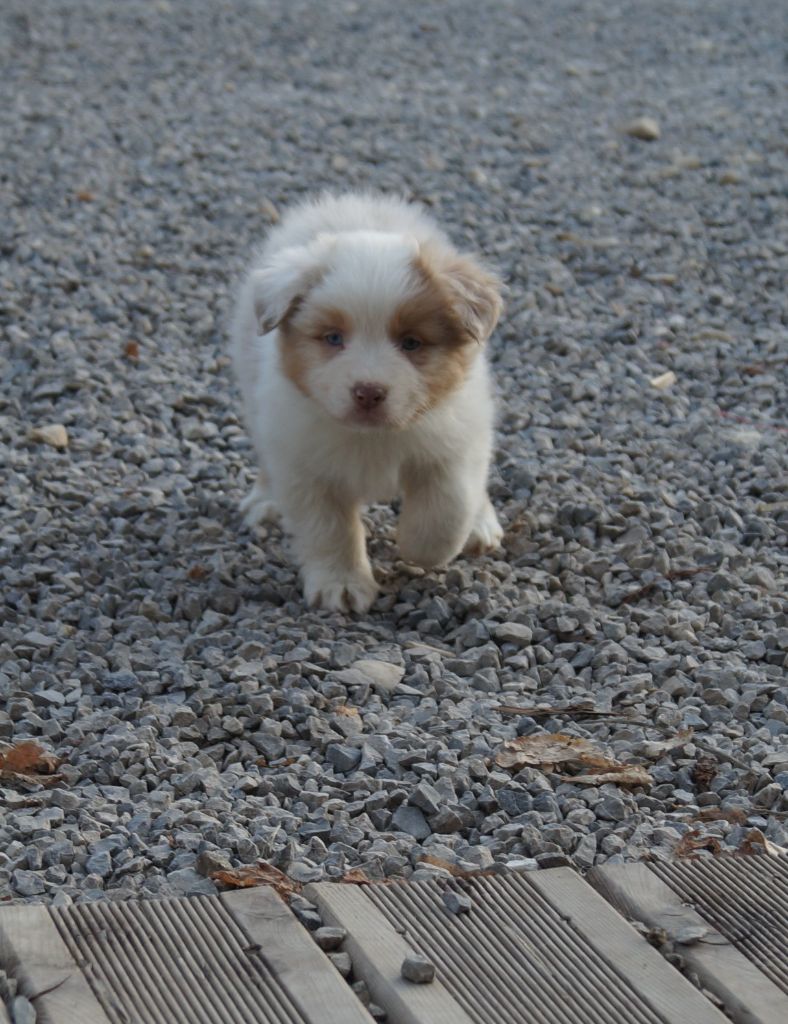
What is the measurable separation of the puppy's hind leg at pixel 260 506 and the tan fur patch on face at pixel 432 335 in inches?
37.3

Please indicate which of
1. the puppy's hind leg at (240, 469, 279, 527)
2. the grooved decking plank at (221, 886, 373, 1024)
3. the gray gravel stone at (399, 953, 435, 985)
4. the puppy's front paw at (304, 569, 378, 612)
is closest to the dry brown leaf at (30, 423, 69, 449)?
the puppy's hind leg at (240, 469, 279, 527)

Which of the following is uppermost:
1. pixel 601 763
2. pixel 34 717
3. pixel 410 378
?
pixel 410 378

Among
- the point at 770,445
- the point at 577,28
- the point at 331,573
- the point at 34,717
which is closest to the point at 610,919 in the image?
the point at 34,717

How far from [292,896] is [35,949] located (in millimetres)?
488

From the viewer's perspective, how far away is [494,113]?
9.62 m

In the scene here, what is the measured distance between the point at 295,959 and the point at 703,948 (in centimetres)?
72

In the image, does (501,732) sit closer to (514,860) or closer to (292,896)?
(514,860)

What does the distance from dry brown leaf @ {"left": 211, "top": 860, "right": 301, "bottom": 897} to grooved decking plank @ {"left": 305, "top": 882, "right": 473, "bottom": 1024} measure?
0.06m

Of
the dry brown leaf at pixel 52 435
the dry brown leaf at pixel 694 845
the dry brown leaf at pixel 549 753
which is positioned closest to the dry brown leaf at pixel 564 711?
the dry brown leaf at pixel 549 753

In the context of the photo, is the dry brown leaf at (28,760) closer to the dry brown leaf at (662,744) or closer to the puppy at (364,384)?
the puppy at (364,384)

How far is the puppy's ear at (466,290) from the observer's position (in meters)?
4.23

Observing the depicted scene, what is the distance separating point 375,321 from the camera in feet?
13.7

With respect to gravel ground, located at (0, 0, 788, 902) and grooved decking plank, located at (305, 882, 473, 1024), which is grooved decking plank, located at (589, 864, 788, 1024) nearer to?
gravel ground, located at (0, 0, 788, 902)

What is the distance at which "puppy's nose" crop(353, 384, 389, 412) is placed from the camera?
4082 mm
